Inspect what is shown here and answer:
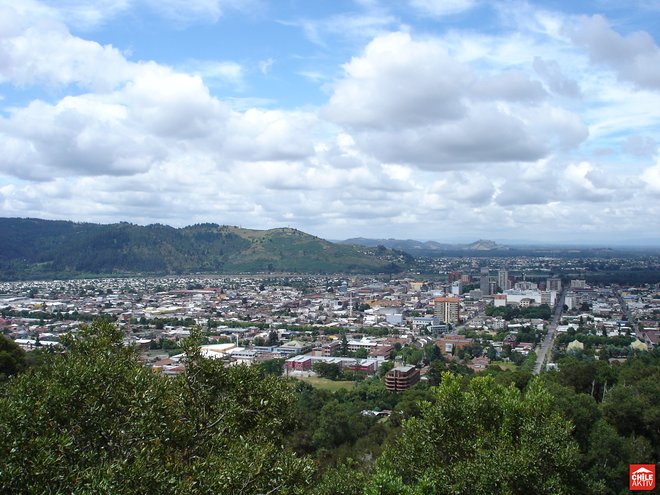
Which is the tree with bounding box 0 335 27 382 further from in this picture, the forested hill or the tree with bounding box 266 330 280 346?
the forested hill

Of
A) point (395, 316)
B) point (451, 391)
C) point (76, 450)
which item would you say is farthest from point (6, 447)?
point (395, 316)

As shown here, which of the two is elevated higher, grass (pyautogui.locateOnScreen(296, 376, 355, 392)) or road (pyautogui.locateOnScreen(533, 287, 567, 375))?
road (pyautogui.locateOnScreen(533, 287, 567, 375))

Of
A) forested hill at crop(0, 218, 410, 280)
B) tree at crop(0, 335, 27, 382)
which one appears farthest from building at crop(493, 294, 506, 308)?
tree at crop(0, 335, 27, 382)

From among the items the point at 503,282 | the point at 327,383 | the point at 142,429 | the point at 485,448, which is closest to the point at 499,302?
the point at 503,282

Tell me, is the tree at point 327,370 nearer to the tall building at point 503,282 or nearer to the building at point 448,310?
the building at point 448,310

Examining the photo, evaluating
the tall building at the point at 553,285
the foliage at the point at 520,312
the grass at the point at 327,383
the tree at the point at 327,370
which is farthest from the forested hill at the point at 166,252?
the grass at the point at 327,383
